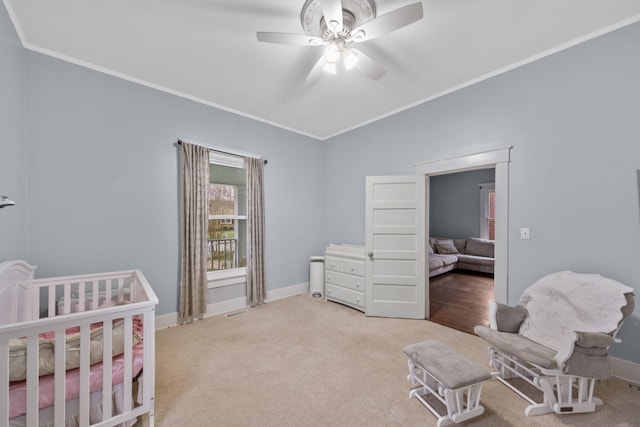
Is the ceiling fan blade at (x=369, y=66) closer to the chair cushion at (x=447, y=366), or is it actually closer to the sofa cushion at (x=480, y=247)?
the chair cushion at (x=447, y=366)

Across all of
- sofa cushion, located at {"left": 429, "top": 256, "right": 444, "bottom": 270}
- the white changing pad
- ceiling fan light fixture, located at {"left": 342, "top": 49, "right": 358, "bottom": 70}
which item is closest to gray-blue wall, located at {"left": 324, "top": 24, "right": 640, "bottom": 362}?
the white changing pad

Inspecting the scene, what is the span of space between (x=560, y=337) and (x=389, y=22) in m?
2.56

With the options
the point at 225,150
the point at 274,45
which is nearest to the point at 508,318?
the point at 274,45

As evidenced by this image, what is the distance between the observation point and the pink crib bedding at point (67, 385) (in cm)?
118

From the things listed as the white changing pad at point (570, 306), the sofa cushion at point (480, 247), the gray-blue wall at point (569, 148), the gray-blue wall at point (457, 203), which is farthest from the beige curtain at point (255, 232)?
the gray-blue wall at point (457, 203)

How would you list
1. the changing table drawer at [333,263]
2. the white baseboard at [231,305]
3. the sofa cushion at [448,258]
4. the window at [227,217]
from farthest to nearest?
the sofa cushion at [448,258] → the changing table drawer at [333,263] → the window at [227,217] → the white baseboard at [231,305]

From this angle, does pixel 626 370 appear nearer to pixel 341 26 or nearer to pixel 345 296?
pixel 345 296

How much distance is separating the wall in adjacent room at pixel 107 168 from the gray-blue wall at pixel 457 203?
5.82 m

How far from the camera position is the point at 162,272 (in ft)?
9.36

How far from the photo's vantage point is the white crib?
1137 millimetres

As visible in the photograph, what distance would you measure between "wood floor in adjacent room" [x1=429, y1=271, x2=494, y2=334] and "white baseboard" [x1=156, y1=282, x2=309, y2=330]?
2.06m

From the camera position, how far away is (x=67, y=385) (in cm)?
127

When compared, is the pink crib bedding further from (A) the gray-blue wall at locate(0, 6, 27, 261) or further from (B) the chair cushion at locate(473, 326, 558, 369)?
(B) the chair cushion at locate(473, 326, 558, 369)

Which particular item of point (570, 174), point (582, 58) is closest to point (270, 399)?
point (570, 174)
